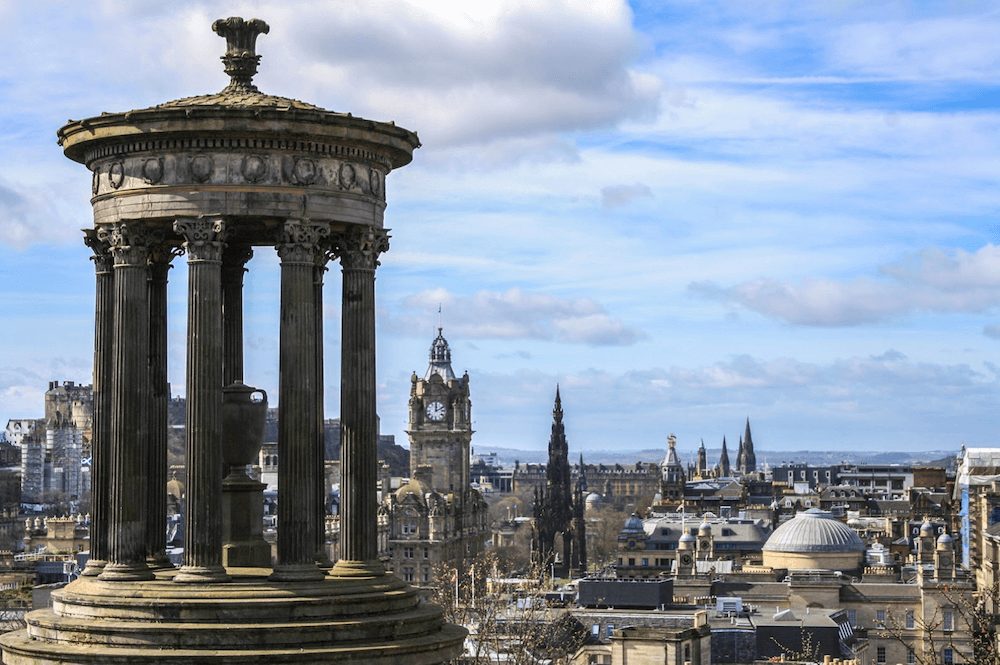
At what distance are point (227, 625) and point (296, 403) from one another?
9.11ft

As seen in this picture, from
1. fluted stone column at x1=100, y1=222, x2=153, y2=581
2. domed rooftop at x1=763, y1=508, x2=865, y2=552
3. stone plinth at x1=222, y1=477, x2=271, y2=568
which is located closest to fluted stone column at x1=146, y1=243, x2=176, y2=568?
fluted stone column at x1=100, y1=222, x2=153, y2=581

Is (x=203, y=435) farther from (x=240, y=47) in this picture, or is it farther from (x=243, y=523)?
(x=240, y=47)

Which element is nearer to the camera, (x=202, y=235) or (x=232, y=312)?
(x=202, y=235)

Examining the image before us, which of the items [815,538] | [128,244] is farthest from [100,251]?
[815,538]

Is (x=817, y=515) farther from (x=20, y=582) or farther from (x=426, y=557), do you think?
(x=20, y=582)

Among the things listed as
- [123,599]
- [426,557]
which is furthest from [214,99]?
[426,557]

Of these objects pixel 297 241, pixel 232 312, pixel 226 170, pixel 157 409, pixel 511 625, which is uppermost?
pixel 226 170

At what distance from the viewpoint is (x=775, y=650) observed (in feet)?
348

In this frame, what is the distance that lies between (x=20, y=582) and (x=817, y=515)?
67.8m

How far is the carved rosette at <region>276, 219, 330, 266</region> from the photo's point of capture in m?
25.3

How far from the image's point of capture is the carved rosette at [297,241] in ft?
83.1

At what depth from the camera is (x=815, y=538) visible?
6235 inches

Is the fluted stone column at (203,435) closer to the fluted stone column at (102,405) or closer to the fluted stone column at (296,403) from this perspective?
the fluted stone column at (296,403)

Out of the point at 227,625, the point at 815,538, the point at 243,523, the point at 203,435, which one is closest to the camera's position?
the point at 227,625
